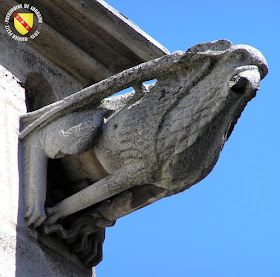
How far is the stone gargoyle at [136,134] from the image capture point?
505 centimetres

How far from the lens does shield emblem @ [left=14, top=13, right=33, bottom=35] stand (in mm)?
5758

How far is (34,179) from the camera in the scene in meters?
5.32

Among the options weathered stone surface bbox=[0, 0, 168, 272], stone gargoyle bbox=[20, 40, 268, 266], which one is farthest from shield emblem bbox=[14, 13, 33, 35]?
stone gargoyle bbox=[20, 40, 268, 266]

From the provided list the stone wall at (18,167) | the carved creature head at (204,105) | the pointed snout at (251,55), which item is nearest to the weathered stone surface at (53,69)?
the stone wall at (18,167)

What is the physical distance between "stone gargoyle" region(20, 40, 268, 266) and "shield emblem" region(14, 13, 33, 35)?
516 millimetres

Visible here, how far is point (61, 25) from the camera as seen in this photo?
19.2 ft

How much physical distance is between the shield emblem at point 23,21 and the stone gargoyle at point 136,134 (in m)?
0.52

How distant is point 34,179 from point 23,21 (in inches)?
36.2

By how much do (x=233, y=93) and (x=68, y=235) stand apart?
45.1 inches

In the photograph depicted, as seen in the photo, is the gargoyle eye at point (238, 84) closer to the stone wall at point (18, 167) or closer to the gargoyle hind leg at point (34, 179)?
the gargoyle hind leg at point (34, 179)

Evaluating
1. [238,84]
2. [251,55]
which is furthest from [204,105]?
[251,55]

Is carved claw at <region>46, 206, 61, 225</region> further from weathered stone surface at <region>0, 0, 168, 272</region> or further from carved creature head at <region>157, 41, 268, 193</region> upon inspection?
carved creature head at <region>157, 41, 268, 193</region>

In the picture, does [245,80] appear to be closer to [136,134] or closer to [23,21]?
[136,134]

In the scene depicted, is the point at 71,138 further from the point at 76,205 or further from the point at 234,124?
the point at 234,124
